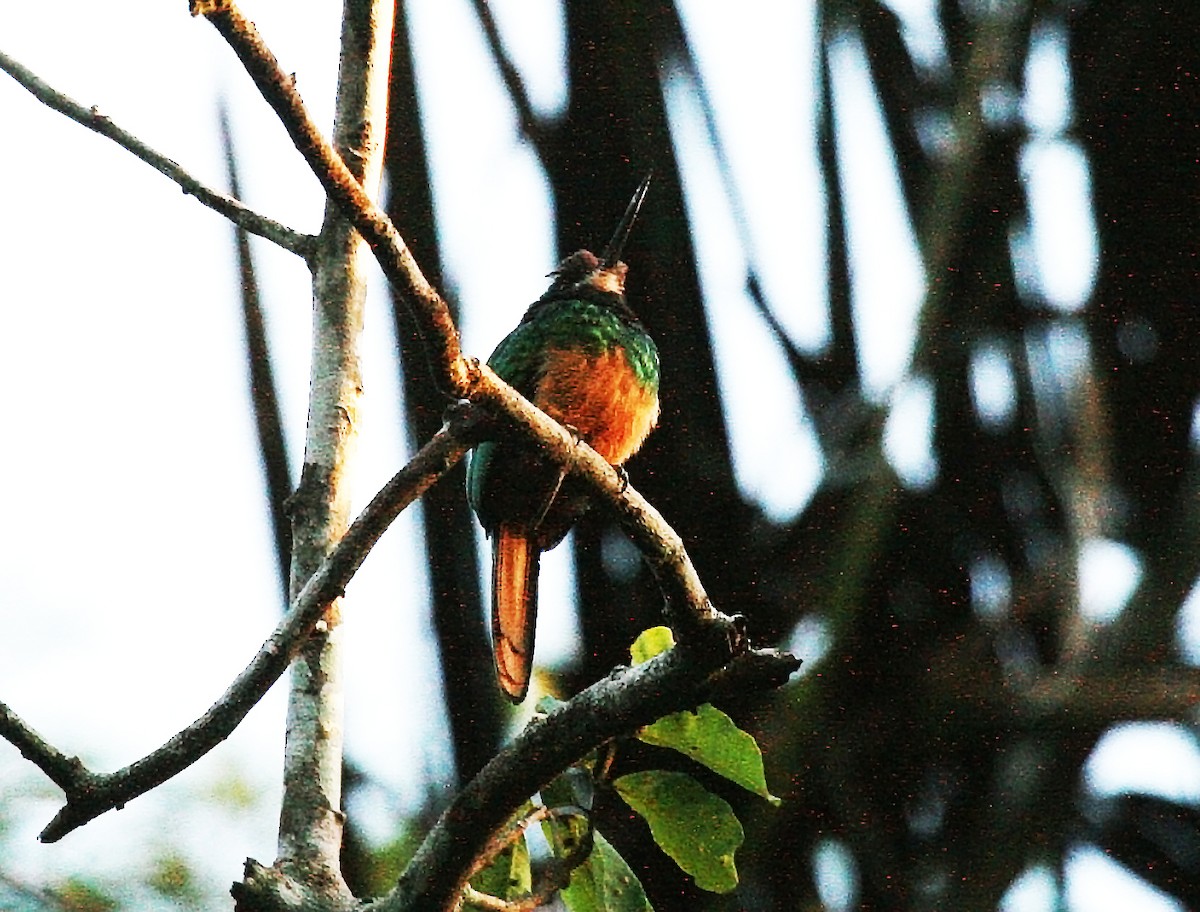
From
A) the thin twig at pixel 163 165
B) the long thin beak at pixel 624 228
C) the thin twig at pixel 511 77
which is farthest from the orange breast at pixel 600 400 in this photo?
the thin twig at pixel 163 165

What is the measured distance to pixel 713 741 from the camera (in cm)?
151

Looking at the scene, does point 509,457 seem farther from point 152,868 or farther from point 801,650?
point 152,868

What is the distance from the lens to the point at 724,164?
11.6 ft

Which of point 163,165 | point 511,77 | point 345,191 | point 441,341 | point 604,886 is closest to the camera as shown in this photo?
point 345,191

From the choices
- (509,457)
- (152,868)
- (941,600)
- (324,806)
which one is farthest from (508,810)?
(941,600)

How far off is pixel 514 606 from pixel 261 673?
145 cm

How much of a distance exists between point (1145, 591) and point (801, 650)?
31.8 inches

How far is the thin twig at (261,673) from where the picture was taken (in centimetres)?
131

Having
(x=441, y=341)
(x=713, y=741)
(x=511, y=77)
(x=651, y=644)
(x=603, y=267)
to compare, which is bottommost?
(x=713, y=741)

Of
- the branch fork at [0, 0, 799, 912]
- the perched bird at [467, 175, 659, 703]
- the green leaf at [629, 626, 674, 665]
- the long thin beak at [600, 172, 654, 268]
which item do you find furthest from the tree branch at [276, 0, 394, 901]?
the long thin beak at [600, 172, 654, 268]

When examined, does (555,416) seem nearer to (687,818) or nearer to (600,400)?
(600,400)

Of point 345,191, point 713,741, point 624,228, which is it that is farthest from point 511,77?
point 345,191

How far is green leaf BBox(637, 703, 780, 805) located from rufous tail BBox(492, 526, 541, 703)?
36.4 inches

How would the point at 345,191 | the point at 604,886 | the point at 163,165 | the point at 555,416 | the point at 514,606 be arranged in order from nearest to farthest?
the point at 345,191 → the point at 604,886 → the point at 163,165 → the point at 514,606 → the point at 555,416
